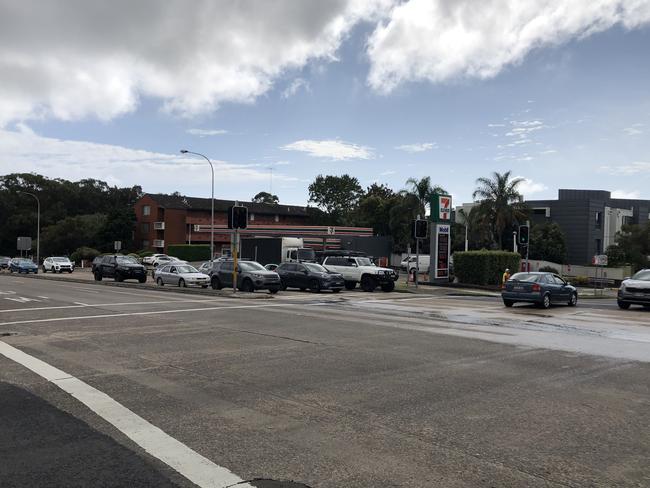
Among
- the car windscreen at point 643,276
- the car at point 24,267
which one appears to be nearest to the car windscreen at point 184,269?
the car windscreen at point 643,276

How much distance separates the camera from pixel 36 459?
4.72m

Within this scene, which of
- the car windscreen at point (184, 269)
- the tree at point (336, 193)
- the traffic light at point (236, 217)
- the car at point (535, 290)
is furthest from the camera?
the tree at point (336, 193)

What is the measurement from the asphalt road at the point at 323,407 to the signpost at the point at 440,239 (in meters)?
22.5

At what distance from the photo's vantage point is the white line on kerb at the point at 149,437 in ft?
14.4

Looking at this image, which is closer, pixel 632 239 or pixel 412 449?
pixel 412 449

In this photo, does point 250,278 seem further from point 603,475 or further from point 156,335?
point 603,475

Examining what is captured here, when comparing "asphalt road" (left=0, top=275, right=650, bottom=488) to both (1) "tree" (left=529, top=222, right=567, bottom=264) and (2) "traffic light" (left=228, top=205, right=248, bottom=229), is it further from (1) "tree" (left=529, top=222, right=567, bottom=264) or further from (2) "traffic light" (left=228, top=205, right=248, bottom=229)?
(1) "tree" (left=529, top=222, right=567, bottom=264)

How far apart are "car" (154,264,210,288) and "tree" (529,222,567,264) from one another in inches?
1716

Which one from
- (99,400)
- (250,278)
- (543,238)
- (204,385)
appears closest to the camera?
(99,400)

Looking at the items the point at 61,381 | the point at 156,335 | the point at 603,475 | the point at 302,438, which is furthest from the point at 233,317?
the point at 603,475

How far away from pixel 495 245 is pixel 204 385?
180 ft

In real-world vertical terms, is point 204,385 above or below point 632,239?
below

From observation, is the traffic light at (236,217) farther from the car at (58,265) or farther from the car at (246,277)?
the car at (58,265)

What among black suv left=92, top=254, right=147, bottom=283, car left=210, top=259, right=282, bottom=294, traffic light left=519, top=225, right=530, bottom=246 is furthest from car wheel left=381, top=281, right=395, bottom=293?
black suv left=92, top=254, right=147, bottom=283
